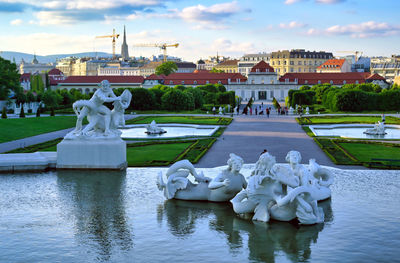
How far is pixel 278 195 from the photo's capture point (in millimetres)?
12500

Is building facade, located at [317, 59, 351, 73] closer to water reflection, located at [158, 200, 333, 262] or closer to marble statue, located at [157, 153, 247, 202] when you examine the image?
marble statue, located at [157, 153, 247, 202]

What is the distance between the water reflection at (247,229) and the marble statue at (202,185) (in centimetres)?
23

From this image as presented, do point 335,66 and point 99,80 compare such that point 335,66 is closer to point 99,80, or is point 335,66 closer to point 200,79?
point 200,79

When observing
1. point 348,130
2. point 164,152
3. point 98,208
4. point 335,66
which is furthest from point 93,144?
point 335,66

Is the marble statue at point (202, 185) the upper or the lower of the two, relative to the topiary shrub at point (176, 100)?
lower

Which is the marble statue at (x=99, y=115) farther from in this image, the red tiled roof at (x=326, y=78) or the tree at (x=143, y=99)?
the red tiled roof at (x=326, y=78)

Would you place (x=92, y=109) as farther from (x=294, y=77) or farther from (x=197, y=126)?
(x=294, y=77)

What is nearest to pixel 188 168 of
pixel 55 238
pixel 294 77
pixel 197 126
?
pixel 55 238

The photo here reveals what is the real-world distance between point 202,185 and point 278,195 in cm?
284

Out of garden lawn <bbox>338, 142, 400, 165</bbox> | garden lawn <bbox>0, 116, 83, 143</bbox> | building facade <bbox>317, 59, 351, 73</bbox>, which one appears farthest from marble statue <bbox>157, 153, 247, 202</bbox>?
building facade <bbox>317, 59, 351, 73</bbox>

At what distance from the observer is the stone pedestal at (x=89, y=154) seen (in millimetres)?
18938

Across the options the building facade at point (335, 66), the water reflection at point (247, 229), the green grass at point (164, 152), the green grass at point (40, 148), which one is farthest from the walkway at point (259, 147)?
the building facade at point (335, 66)

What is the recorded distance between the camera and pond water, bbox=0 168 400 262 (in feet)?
33.7

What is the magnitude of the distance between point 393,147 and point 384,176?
11.2 m
